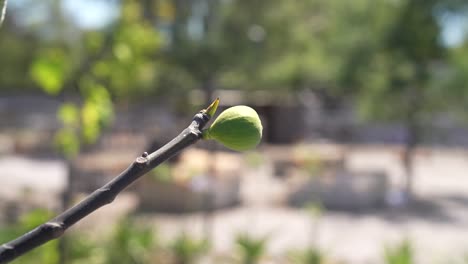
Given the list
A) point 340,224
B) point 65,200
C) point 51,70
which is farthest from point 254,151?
point 51,70

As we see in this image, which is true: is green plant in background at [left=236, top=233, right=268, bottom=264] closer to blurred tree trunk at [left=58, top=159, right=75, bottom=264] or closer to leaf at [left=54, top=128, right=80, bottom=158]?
blurred tree trunk at [left=58, top=159, right=75, bottom=264]

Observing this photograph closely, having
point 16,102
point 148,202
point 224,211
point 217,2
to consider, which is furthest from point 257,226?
point 16,102

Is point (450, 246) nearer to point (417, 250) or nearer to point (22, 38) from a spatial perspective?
point (417, 250)

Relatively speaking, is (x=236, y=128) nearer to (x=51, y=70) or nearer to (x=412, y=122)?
(x=51, y=70)

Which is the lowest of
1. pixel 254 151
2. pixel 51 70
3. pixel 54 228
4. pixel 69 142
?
pixel 54 228

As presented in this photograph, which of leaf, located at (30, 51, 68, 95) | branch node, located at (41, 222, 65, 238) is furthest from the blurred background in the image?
branch node, located at (41, 222, 65, 238)

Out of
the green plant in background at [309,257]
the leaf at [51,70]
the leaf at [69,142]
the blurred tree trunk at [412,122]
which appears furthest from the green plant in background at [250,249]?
the blurred tree trunk at [412,122]

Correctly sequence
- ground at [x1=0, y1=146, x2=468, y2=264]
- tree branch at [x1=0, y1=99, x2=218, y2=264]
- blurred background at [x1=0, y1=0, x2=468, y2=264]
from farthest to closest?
1. ground at [x1=0, y1=146, x2=468, y2=264]
2. blurred background at [x1=0, y1=0, x2=468, y2=264]
3. tree branch at [x1=0, y1=99, x2=218, y2=264]
